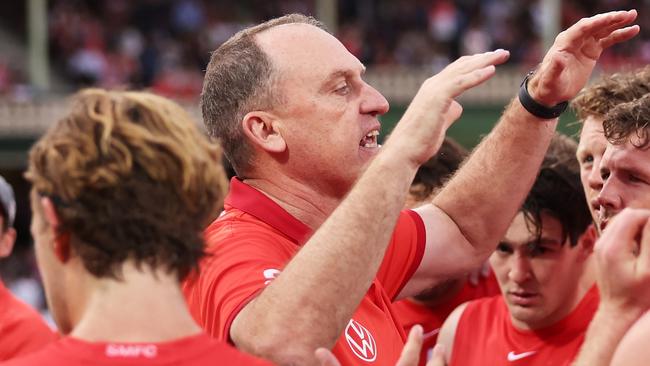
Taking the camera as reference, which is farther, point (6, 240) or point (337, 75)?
point (6, 240)

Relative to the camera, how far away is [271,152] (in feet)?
11.8

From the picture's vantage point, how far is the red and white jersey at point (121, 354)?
7.28 ft

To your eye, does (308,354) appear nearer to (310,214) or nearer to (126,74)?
(310,214)

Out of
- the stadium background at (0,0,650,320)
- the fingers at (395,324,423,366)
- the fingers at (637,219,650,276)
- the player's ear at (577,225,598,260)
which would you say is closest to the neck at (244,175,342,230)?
the fingers at (395,324,423,366)

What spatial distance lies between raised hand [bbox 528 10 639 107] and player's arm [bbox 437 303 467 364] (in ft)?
4.50

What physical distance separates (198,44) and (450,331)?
1646 centimetres

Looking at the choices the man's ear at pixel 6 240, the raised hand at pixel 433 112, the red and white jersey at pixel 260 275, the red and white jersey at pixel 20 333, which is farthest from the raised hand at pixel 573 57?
the man's ear at pixel 6 240

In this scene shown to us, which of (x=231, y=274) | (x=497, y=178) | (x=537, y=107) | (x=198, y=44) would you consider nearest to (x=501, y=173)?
(x=497, y=178)

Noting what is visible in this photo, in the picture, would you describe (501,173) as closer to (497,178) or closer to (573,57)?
(497,178)

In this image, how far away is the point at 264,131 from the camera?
360 cm

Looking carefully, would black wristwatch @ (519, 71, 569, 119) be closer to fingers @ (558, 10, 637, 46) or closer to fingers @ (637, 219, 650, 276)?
fingers @ (558, 10, 637, 46)

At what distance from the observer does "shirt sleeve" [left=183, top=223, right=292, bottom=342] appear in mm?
3094

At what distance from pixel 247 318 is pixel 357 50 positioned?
17.2 m

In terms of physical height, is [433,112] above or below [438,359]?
above
